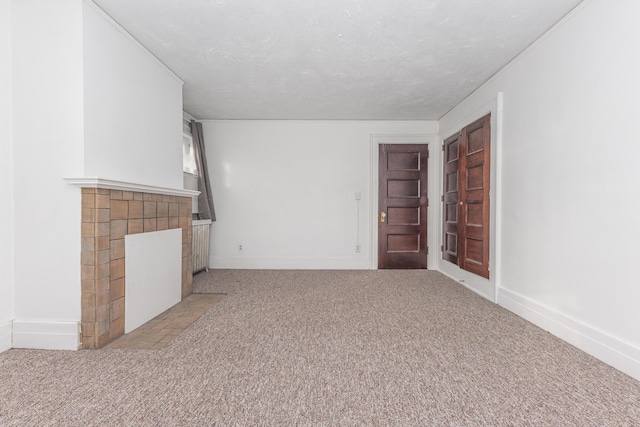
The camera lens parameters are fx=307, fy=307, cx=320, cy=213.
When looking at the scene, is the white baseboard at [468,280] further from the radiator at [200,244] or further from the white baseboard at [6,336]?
the white baseboard at [6,336]

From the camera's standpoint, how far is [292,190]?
5.16 metres

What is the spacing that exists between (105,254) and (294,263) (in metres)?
3.19

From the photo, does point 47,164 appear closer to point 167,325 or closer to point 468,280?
point 167,325

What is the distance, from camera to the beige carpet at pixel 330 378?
146 centimetres

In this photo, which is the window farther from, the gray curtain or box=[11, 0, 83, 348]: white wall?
box=[11, 0, 83, 348]: white wall

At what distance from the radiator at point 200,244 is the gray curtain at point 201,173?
0.63 ft

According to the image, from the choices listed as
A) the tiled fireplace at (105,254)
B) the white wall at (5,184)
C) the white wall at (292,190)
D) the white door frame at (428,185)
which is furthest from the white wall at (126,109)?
the white door frame at (428,185)

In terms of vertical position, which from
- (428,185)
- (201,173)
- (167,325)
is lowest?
(167,325)

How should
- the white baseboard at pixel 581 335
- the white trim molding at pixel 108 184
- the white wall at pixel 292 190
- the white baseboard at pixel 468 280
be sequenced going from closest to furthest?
the white baseboard at pixel 581 335 < the white trim molding at pixel 108 184 < the white baseboard at pixel 468 280 < the white wall at pixel 292 190

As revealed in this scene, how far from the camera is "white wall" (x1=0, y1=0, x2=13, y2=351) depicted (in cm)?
208

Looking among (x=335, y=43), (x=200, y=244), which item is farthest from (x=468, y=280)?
(x=200, y=244)

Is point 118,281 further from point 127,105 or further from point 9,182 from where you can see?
point 127,105

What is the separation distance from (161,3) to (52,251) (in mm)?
1903

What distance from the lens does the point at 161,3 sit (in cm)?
218
